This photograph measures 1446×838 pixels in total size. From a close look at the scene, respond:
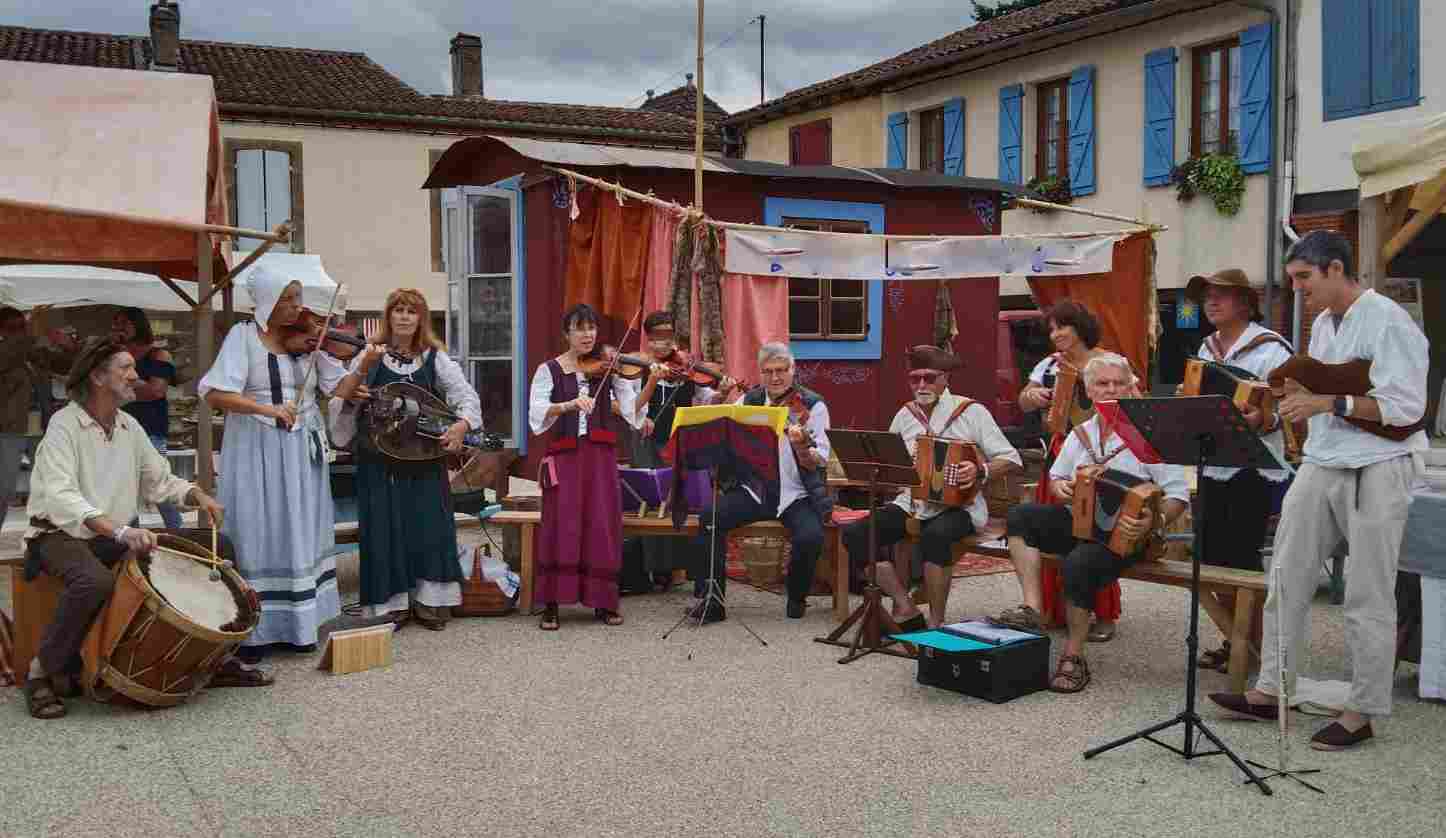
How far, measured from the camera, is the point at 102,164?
21.0ft

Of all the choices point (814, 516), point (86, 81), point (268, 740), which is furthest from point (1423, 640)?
point (86, 81)

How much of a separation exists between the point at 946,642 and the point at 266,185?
1875 cm

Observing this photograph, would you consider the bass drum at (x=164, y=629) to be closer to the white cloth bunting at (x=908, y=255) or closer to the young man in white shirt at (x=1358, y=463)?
the young man in white shirt at (x=1358, y=463)

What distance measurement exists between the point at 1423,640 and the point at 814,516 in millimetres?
2954

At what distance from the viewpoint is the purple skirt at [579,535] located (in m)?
7.00

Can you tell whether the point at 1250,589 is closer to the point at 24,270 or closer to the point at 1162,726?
the point at 1162,726

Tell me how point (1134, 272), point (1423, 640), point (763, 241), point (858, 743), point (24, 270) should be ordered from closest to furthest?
point (858, 743) < point (1423, 640) < point (763, 241) < point (1134, 272) < point (24, 270)

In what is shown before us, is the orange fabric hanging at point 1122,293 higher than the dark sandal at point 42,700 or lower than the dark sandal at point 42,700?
higher

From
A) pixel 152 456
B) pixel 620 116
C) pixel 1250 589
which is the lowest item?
pixel 1250 589

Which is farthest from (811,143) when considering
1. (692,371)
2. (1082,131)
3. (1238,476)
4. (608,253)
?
(1238,476)

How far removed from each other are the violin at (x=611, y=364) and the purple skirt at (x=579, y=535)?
1.24ft

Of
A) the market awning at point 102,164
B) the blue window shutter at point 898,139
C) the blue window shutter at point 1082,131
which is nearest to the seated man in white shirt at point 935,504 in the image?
→ the market awning at point 102,164

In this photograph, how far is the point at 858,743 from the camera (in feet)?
16.0

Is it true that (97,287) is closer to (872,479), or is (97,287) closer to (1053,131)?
(872,479)
